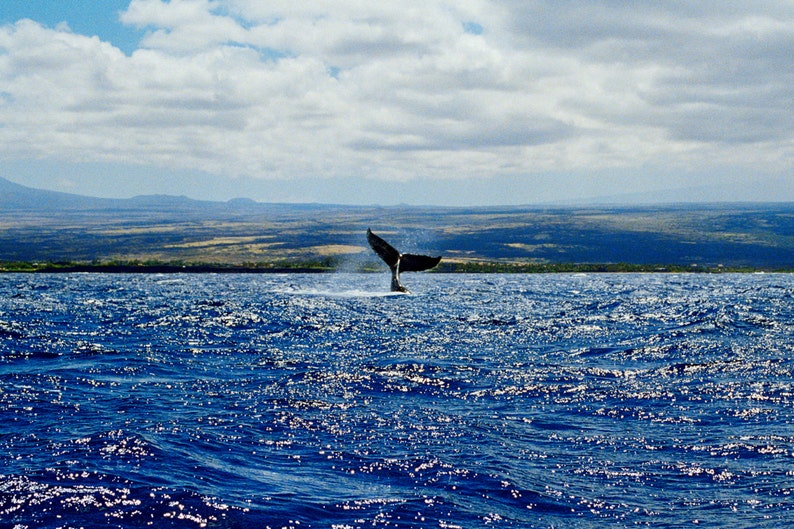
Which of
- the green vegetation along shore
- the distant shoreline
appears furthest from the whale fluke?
the green vegetation along shore

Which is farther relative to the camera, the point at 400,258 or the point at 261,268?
the point at 261,268

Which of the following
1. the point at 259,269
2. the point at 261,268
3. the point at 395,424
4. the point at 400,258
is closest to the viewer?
the point at 395,424

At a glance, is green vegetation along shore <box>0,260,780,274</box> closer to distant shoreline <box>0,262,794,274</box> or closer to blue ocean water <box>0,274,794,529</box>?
distant shoreline <box>0,262,794,274</box>

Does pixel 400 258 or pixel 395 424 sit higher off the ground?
pixel 400 258

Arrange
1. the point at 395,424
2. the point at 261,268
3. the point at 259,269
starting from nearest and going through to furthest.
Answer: the point at 395,424 < the point at 259,269 < the point at 261,268

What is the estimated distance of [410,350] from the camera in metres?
38.9

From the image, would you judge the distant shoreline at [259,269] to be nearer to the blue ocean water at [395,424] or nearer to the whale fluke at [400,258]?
the whale fluke at [400,258]

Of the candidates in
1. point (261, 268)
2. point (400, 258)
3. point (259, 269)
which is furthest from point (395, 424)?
point (261, 268)

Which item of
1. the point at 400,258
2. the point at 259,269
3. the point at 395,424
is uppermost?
the point at 400,258

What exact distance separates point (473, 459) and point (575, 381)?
11461 millimetres

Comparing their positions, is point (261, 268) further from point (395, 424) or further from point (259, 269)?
point (395, 424)

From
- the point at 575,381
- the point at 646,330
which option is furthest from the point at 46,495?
the point at 646,330

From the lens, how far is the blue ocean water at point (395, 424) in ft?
55.2

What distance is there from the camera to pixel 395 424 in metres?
23.9
